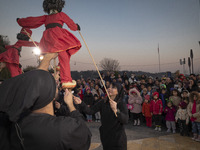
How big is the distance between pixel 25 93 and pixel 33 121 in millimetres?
201

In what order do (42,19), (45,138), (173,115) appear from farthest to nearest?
1. (173,115)
2. (42,19)
3. (45,138)

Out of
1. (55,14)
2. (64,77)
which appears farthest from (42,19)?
(64,77)


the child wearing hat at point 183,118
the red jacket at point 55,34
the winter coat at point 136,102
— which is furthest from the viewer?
the winter coat at point 136,102

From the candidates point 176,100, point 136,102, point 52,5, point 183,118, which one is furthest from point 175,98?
point 52,5

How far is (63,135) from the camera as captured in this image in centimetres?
99

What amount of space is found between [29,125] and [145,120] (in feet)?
25.5

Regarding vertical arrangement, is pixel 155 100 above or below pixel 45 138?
below

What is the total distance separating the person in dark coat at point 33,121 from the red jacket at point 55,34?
48.7 inches

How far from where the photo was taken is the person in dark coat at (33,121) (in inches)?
37.5

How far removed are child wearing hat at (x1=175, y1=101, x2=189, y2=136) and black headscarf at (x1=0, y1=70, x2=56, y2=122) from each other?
5.95 metres

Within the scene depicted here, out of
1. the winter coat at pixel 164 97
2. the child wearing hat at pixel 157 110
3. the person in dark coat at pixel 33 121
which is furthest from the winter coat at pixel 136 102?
the person in dark coat at pixel 33 121

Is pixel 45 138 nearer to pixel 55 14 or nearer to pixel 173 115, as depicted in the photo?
pixel 55 14

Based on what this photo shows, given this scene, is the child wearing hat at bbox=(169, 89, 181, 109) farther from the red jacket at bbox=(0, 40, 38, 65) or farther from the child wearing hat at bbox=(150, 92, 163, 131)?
the red jacket at bbox=(0, 40, 38, 65)

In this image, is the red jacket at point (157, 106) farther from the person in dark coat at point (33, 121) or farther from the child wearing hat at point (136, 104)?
the person in dark coat at point (33, 121)
